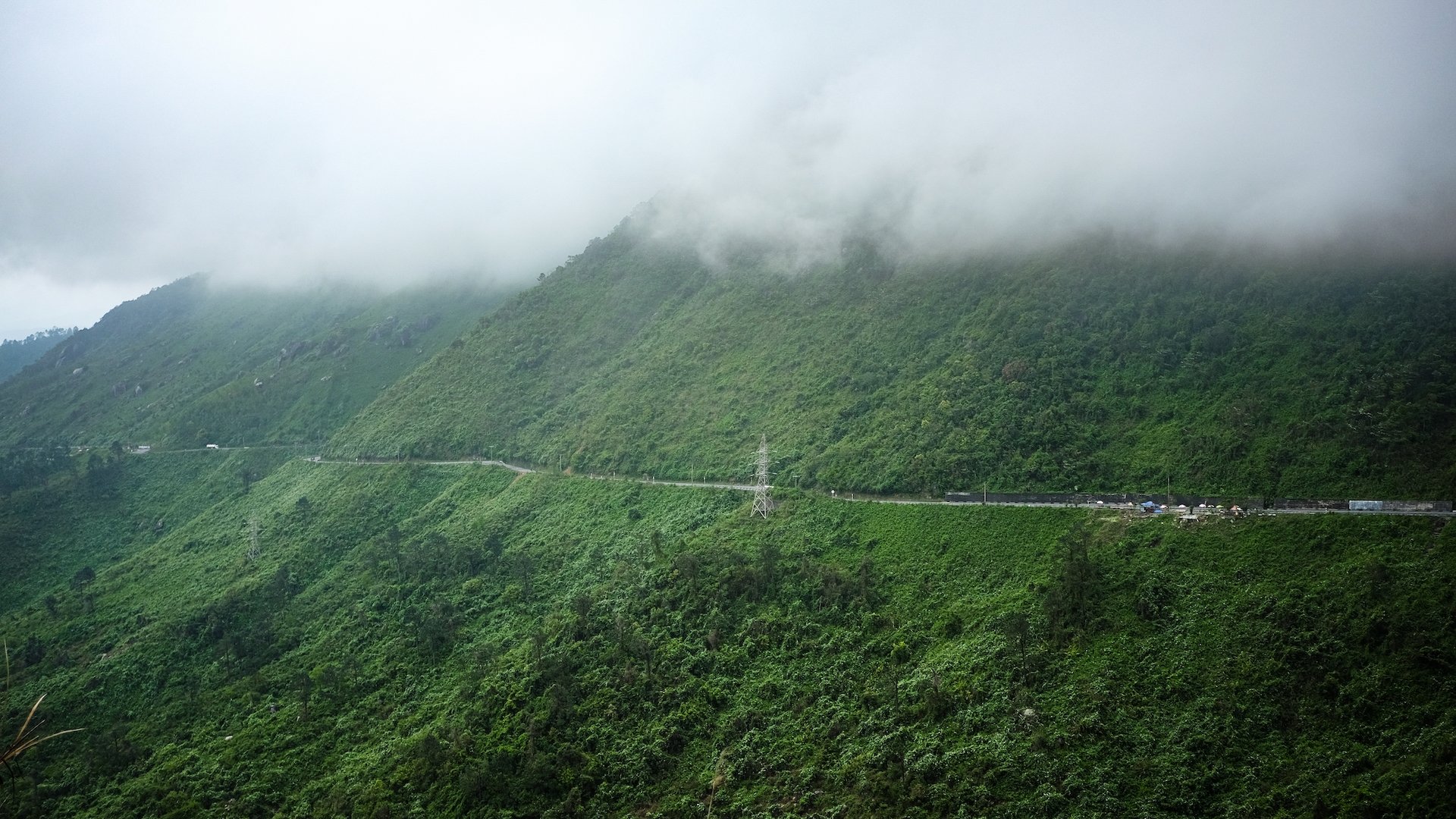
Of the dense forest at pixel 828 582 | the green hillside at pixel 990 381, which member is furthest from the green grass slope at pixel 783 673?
the green hillside at pixel 990 381

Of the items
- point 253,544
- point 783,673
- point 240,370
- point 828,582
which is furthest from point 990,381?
point 240,370

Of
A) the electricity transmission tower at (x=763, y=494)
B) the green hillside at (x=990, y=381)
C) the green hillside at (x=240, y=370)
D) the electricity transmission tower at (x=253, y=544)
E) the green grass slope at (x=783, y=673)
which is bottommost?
the green grass slope at (x=783, y=673)

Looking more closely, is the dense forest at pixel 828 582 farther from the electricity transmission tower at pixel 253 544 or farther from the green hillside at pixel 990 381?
the electricity transmission tower at pixel 253 544

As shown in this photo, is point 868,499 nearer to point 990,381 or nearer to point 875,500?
point 875,500

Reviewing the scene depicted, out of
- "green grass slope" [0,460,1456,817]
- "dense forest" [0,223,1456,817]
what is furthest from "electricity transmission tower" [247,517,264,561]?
"green grass slope" [0,460,1456,817]

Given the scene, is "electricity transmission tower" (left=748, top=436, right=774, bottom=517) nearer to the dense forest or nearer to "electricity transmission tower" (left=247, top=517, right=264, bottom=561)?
the dense forest

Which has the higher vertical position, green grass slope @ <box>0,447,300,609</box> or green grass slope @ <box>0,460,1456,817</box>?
green grass slope @ <box>0,447,300,609</box>
